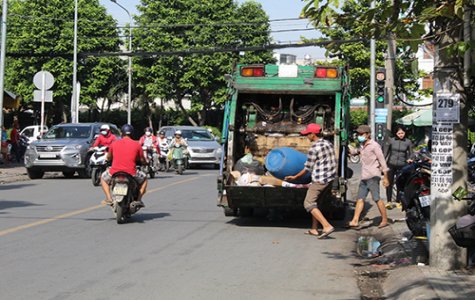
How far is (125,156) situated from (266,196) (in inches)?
97.7

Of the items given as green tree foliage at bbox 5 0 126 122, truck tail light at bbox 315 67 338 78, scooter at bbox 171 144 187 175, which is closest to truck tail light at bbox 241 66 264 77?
truck tail light at bbox 315 67 338 78

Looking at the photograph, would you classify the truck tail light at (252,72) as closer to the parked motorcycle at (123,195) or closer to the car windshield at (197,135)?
the parked motorcycle at (123,195)

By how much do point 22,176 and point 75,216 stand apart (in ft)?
37.7

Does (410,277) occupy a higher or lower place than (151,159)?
lower

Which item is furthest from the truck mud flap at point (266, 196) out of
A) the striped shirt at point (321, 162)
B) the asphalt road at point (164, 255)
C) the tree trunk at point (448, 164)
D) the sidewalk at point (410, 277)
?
the tree trunk at point (448, 164)

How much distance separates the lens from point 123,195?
12320mm

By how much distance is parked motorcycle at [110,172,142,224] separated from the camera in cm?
1234

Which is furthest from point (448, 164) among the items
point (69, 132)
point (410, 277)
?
point (69, 132)

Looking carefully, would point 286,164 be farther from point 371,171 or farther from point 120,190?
point 120,190

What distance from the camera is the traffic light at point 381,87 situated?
1952 centimetres

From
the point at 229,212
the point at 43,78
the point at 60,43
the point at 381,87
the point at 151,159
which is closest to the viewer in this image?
the point at 229,212

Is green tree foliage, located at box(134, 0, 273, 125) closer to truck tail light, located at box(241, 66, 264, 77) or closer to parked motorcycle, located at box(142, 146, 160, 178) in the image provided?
parked motorcycle, located at box(142, 146, 160, 178)

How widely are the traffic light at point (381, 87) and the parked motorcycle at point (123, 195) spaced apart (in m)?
8.94

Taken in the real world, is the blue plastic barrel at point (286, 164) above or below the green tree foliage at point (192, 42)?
below
